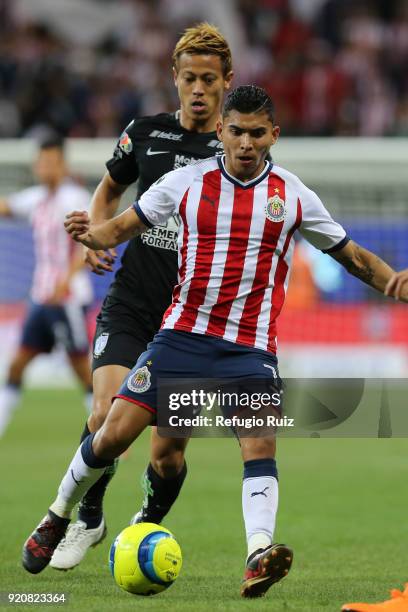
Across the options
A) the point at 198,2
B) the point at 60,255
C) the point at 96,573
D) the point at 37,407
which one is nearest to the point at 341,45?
the point at 198,2

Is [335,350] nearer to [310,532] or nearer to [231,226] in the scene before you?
[310,532]

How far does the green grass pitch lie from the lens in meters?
5.45

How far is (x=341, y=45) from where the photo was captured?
20.1m

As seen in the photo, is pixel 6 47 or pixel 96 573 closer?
pixel 96 573

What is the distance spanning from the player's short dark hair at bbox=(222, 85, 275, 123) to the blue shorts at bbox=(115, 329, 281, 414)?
1.00 m

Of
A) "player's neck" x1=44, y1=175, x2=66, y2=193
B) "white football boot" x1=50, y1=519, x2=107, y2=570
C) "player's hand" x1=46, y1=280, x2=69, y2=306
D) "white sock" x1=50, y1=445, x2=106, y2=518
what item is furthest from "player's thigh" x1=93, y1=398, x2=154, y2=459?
"player's neck" x1=44, y1=175, x2=66, y2=193

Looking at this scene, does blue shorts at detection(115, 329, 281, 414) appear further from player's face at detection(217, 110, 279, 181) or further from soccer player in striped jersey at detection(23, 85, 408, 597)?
player's face at detection(217, 110, 279, 181)

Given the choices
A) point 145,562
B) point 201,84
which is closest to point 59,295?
point 201,84

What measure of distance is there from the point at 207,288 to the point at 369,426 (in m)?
1.08

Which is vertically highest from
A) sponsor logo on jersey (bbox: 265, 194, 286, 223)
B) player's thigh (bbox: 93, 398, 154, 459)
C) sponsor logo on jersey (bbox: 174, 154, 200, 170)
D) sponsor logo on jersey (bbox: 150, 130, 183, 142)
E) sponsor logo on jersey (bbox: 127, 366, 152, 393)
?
sponsor logo on jersey (bbox: 150, 130, 183, 142)

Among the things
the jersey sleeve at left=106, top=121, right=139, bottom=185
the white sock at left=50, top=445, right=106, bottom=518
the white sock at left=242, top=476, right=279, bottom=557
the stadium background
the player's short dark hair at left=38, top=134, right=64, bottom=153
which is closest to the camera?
the white sock at left=242, top=476, right=279, bottom=557

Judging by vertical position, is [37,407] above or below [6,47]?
below

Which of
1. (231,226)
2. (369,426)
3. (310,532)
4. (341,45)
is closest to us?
(231,226)
